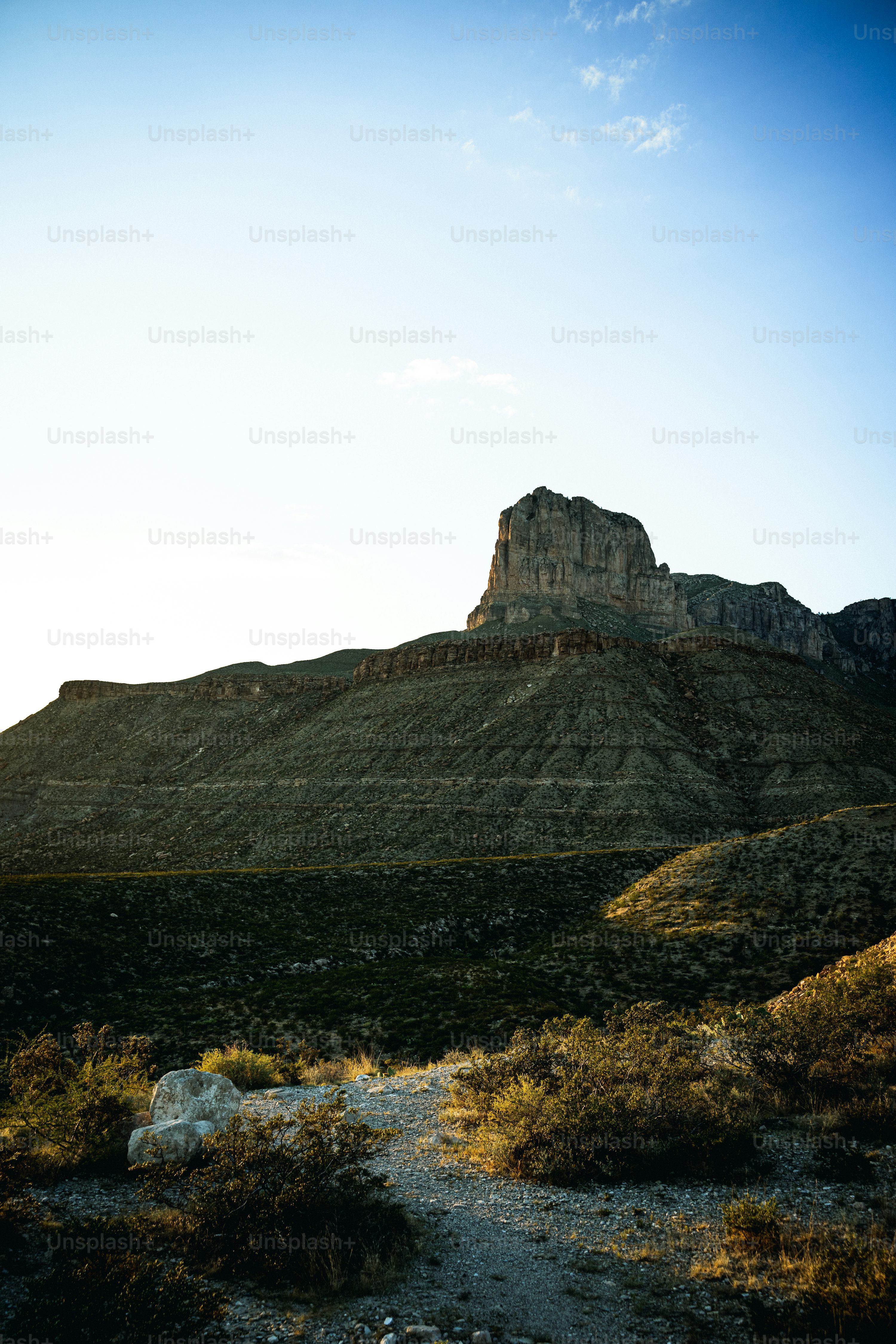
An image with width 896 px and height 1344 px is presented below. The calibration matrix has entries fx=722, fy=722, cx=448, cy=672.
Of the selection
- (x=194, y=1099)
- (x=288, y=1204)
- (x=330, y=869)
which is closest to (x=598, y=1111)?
(x=288, y=1204)

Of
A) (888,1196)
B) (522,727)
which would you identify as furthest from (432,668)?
(888,1196)

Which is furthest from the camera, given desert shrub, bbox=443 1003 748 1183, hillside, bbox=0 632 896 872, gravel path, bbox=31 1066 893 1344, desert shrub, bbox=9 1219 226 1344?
hillside, bbox=0 632 896 872

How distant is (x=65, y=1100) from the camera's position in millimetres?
9438

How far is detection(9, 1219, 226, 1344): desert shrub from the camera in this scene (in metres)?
5.88

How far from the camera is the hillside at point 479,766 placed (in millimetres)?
55312

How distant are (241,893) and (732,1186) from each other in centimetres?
2618

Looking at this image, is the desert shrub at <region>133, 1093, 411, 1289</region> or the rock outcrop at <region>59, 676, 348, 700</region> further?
the rock outcrop at <region>59, 676, 348, 700</region>

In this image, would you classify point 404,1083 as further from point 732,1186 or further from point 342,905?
point 342,905

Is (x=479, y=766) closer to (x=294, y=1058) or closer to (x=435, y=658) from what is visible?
(x=435, y=658)

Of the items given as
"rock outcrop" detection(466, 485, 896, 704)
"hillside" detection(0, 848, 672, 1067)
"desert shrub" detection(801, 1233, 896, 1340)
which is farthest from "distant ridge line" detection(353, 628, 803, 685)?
"desert shrub" detection(801, 1233, 896, 1340)

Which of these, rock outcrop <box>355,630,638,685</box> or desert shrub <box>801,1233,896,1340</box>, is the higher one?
rock outcrop <box>355,630,638,685</box>

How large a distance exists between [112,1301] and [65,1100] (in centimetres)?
389

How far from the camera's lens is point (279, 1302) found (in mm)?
6395

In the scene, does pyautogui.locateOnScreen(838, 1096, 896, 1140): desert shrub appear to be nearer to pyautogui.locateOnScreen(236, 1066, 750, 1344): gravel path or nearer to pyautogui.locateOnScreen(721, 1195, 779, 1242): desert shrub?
pyautogui.locateOnScreen(236, 1066, 750, 1344): gravel path
